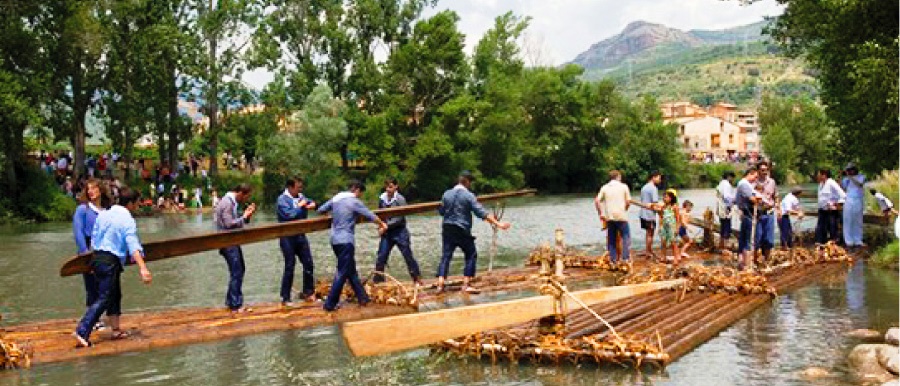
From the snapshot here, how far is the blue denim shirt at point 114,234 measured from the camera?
1145 centimetres

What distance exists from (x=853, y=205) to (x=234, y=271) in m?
14.2

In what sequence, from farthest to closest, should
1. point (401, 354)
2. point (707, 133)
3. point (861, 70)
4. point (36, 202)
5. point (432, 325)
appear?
point (707, 133), point (36, 202), point (861, 70), point (401, 354), point (432, 325)

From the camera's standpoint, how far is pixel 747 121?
7126 inches

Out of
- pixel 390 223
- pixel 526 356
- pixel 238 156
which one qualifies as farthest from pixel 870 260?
pixel 238 156

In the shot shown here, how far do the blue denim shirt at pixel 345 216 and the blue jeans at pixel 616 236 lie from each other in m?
6.69

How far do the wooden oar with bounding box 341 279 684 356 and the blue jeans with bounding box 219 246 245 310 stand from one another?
4.87 m

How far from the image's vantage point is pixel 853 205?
21.1m

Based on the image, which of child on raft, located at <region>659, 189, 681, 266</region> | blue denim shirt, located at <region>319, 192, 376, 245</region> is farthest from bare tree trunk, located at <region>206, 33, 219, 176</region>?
blue denim shirt, located at <region>319, 192, 376, 245</region>

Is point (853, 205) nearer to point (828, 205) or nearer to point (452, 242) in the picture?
point (828, 205)

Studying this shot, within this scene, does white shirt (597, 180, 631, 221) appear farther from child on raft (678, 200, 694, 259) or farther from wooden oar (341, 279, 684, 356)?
wooden oar (341, 279, 684, 356)

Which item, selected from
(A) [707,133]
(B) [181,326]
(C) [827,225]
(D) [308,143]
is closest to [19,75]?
(D) [308,143]

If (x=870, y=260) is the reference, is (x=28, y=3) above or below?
above

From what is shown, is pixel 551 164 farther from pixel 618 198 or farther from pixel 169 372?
pixel 169 372

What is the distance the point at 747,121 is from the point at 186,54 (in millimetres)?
143946
